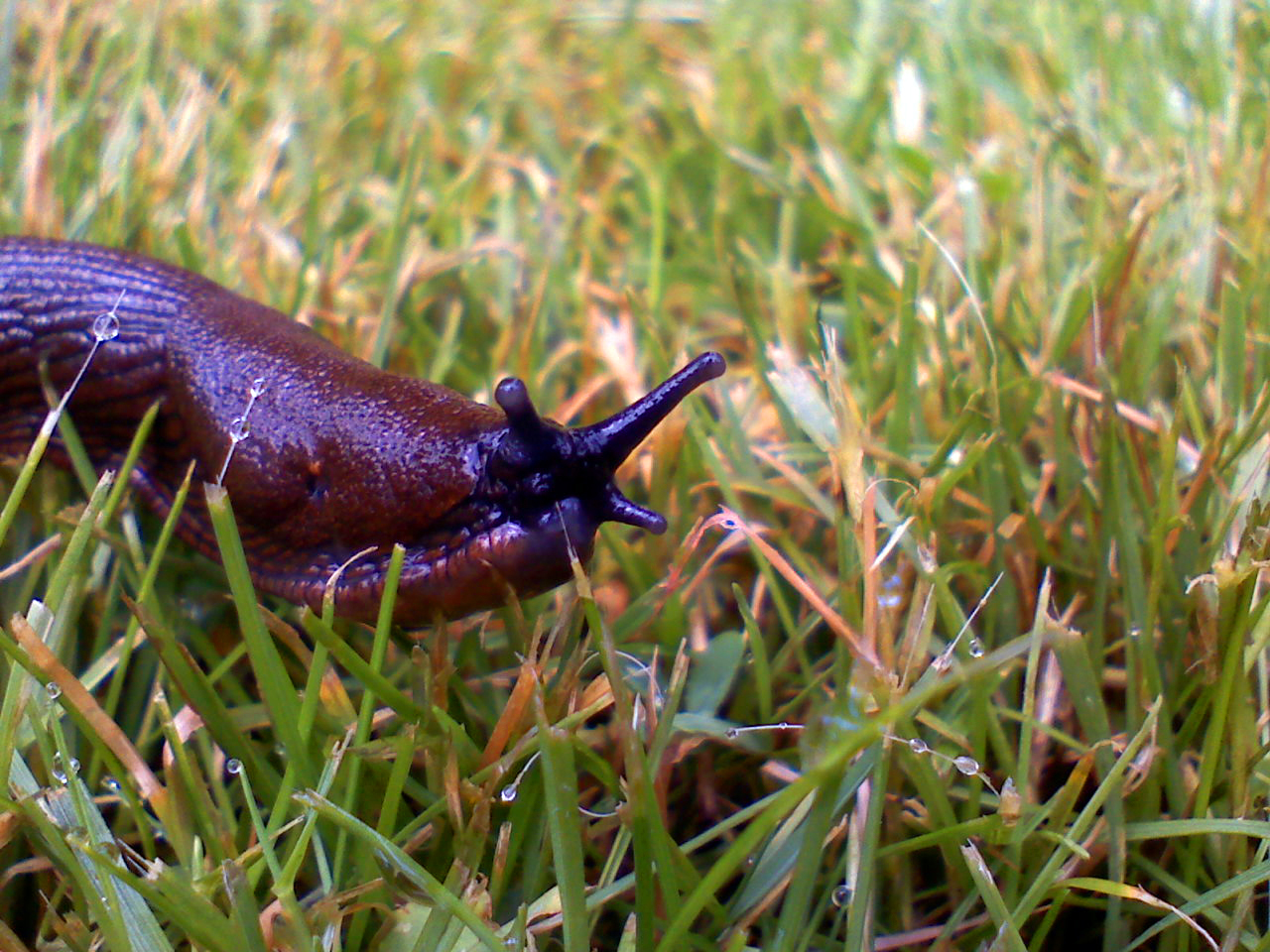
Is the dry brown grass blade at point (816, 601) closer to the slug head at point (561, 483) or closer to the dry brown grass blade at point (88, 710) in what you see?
the slug head at point (561, 483)

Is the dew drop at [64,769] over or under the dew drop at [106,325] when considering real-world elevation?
under

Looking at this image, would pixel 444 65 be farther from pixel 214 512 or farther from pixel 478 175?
pixel 214 512

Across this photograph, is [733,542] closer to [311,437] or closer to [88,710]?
[311,437]

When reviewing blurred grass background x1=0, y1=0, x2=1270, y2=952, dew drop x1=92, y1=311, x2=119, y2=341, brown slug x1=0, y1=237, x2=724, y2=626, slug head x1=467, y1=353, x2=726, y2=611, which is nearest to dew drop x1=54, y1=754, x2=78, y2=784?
blurred grass background x1=0, y1=0, x2=1270, y2=952

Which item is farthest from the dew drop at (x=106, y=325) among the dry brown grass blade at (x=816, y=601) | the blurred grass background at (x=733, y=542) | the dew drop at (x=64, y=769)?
the dry brown grass blade at (x=816, y=601)

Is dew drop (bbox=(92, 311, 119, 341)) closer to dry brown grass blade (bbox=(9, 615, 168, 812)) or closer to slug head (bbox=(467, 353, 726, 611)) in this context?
dry brown grass blade (bbox=(9, 615, 168, 812))

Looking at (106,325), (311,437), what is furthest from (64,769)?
(106,325)
